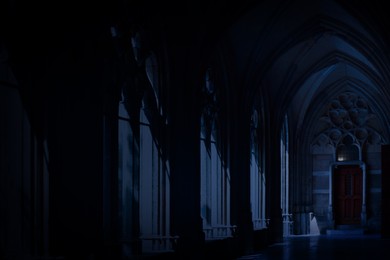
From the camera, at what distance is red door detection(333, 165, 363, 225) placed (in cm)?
2755

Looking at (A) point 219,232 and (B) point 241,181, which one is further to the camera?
(B) point 241,181

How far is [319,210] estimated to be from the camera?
91.3 ft

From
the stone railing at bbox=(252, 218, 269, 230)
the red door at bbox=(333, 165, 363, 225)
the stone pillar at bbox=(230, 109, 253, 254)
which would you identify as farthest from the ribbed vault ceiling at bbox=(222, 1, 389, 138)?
the red door at bbox=(333, 165, 363, 225)

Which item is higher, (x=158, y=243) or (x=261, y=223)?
(x=158, y=243)

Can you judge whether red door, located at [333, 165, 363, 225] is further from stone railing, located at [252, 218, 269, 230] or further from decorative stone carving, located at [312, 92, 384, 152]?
stone railing, located at [252, 218, 269, 230]

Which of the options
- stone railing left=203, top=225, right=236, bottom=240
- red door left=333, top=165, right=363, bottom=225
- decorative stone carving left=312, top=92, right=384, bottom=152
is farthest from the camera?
red door left=333, top=165, right=363, bottom=225

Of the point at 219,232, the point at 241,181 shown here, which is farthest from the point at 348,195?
the point at 219,232

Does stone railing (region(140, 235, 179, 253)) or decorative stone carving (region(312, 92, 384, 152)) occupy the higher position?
decorative stone carving (region(312, 92, 384, 152))

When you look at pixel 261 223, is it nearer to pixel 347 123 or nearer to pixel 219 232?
pixel 219 232

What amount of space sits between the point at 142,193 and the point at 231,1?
429 centimetres

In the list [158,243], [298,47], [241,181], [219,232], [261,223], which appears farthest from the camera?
[261,223]

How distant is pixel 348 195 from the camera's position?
27.7m

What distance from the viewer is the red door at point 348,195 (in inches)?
1085

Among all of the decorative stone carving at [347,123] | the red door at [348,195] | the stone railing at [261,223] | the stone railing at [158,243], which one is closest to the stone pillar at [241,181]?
the stone railing at [261,223]
